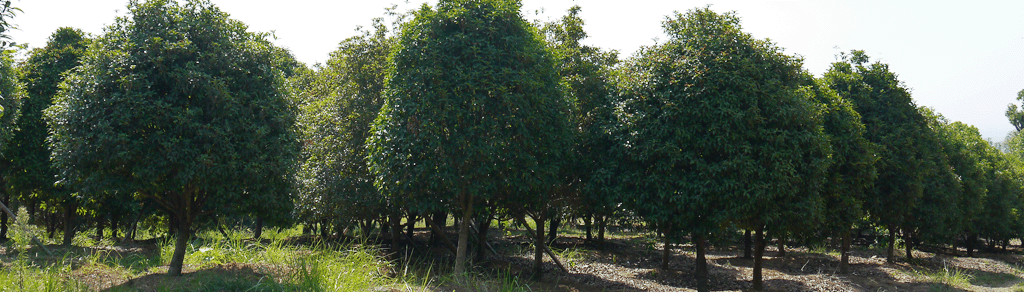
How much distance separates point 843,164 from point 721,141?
4.14 meters

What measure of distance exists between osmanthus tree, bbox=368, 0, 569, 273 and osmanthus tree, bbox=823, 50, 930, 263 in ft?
28.2

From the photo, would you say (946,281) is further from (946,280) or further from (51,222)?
(51,222)

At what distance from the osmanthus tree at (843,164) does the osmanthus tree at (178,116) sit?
9.94 metres

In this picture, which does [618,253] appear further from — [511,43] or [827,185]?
[511,43]

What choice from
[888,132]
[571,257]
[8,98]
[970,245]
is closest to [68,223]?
[8,98]

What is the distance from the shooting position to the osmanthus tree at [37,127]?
45.4 feet

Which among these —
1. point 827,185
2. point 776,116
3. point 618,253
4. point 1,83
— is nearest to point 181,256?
point 1,83

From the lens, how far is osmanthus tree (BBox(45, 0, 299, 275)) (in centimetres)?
775

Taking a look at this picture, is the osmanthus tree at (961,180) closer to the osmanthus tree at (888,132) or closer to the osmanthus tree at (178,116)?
the osmanthus tree at (888,132)

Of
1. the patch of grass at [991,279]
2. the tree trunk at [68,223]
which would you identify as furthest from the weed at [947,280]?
the tree trunk at [68,223]

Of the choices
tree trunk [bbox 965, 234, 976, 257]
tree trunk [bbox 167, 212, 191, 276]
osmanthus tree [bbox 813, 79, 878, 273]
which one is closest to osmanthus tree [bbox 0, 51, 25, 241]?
tree trunk [bbox 167, 212, 191, 276]

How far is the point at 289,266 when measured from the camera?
→ 28.5 feet

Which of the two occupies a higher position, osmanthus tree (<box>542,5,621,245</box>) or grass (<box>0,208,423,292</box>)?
osmanthus tree (<box>542,5,621,245</box>)

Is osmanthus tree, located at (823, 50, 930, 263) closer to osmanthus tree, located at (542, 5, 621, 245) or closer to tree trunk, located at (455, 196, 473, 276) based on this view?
osmanthus tree, located at (542, 5, 621, 245)
